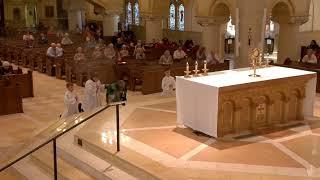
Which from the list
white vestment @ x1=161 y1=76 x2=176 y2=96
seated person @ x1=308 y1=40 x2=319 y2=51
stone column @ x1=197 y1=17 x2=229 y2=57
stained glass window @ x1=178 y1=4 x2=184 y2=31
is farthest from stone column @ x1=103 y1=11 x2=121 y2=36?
→ white vestment @ x1=161 y1=76 x2=176 y2=96

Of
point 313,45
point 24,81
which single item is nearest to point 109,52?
point 24,81

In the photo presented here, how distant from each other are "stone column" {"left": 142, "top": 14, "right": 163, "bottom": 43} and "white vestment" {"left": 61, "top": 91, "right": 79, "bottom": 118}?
1400 cm

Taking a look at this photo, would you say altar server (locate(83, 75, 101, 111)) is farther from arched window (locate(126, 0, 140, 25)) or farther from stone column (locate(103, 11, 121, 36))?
arched window (locate(126, 0, 140, 25))

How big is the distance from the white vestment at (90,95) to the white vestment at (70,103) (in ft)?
2.79

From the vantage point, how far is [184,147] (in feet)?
32.6

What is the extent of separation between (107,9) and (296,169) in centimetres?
2219

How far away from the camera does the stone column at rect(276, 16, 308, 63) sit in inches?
802

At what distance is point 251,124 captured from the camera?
1089cm

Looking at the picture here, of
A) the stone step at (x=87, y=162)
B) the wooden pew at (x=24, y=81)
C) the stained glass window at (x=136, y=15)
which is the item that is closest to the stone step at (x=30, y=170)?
the stone step at (x=87, y=162)

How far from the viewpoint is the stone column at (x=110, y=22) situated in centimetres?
2959

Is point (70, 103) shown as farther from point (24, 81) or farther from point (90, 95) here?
point (24, 81)

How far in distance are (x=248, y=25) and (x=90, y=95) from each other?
619cm

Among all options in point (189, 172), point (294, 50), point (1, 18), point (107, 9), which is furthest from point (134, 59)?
point (1, 18)

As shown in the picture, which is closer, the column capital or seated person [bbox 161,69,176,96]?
seated person [bbox 161,69,176,96]
